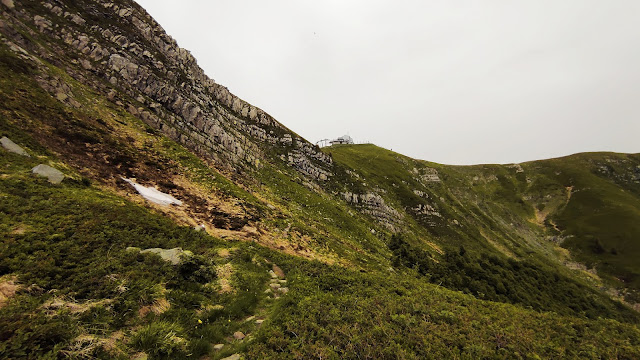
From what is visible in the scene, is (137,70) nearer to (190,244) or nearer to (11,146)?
(11,146)

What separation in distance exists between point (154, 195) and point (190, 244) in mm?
9281

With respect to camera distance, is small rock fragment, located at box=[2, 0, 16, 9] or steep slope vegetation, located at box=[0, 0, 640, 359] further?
small rock fragment, located at box=[2, 0, 16, 9]

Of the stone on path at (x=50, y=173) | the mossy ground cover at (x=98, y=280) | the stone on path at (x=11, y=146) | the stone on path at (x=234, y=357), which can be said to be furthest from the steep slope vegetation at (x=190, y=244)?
the stone on path at (x=11, y=146)

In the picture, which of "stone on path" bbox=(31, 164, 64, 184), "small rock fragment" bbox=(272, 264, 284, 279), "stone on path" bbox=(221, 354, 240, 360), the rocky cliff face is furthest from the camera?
the rocky cliff face

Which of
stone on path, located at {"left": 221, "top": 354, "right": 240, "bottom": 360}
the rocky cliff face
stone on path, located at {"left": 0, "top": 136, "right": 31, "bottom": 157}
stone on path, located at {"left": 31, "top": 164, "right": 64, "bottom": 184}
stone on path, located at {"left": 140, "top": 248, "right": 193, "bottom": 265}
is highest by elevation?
the rocky cliff face

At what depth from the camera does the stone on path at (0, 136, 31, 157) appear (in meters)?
18.1

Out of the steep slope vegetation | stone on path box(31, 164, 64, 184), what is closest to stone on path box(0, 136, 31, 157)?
the steep slope vegetation

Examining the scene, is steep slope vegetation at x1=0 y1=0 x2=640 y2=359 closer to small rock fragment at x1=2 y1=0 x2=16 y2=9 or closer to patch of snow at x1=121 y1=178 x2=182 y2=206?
small rock fragment at x1=2 y1=0 x2=16 y2=9

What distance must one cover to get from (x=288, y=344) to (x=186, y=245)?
36.0 feet

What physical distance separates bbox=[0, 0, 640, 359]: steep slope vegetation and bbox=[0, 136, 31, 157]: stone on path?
2.03 ft

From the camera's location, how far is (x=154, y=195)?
76.3 feet

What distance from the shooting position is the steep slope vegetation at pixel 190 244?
9.38 m

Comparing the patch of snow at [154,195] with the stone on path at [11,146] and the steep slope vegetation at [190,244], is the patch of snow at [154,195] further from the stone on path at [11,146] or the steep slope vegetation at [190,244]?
the stone on path at [11,146]

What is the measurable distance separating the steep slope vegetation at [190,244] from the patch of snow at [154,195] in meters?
1.00
